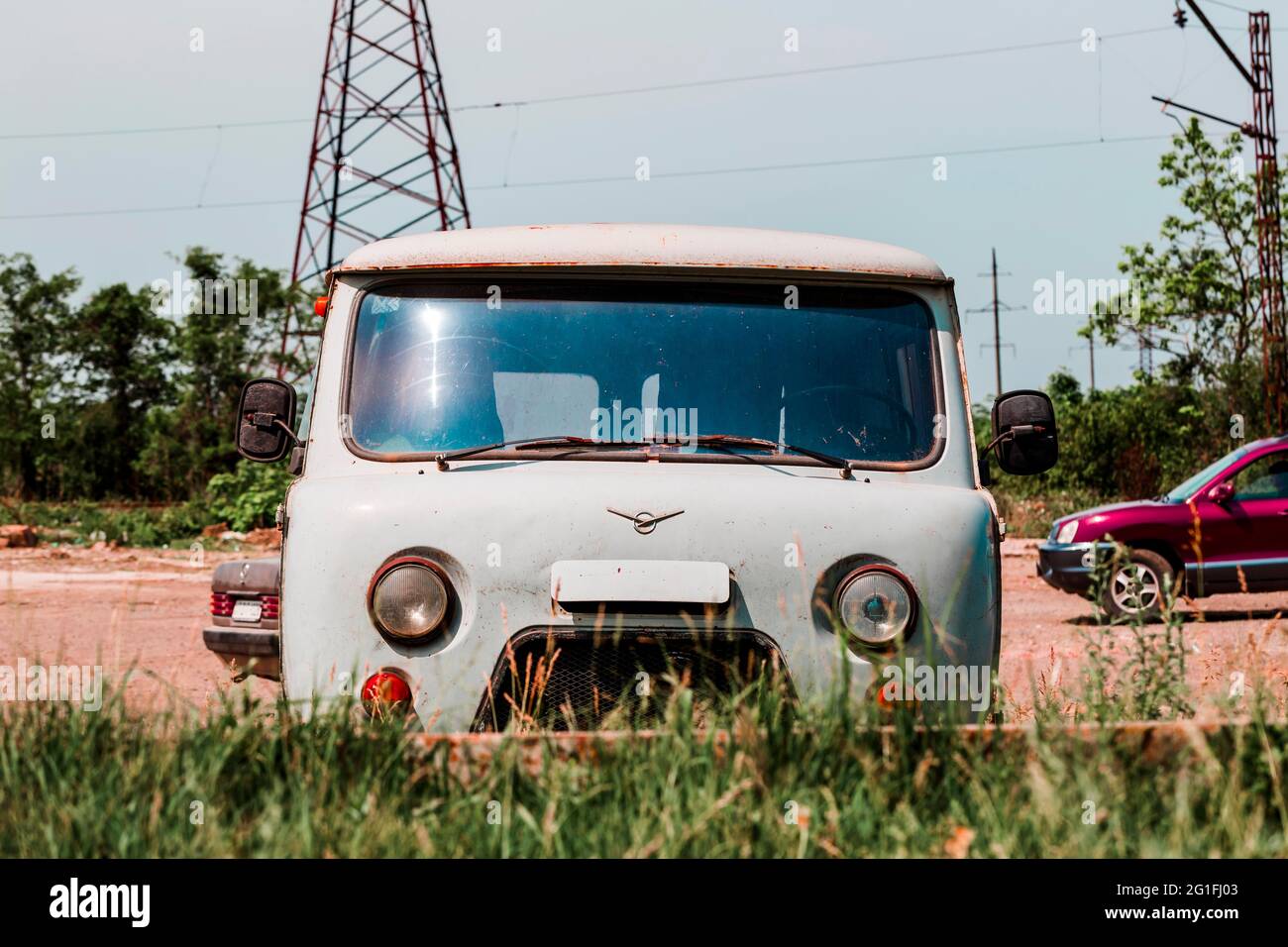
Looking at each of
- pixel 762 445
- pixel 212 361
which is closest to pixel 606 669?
pixel 762 445

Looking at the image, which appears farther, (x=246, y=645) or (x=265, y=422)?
(x=246, y=645)

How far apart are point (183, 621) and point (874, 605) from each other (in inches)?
421

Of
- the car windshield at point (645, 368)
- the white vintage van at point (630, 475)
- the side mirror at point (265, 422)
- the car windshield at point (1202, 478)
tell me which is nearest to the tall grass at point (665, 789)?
the white vintage van at point (630, 475)

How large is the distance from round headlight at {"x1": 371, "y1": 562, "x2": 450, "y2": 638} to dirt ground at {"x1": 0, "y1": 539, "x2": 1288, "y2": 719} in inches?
95.8

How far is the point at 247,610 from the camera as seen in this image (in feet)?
21.8

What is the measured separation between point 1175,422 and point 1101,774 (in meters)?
32.9

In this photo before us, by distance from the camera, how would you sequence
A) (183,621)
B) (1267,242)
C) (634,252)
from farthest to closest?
(1267,242) → (183,621) → (634,252)

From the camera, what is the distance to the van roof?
4305 millimetres

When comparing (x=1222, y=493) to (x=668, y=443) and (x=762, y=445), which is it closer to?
(x=762, y=445)

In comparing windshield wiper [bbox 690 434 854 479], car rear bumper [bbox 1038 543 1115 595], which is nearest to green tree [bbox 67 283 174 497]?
→ car rear bumper [bbox 1038 543 1115 595]

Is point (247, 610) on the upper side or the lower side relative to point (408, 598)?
lower

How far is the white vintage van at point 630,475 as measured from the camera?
12.0ft

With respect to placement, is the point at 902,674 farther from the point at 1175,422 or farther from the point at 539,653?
the point at 1175,422

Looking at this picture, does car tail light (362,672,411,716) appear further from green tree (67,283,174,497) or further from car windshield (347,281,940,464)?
green tree (67,283,174,497)
